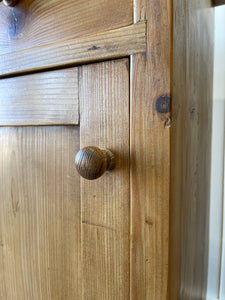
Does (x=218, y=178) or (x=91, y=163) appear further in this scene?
(x=218, y=178)

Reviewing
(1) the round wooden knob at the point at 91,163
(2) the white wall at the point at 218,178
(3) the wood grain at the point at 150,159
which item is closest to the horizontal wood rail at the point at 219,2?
(2) the white wall at the point at 218,178

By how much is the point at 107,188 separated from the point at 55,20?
22 centimetres

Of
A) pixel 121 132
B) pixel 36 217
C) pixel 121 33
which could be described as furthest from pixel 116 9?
pixel 36 217

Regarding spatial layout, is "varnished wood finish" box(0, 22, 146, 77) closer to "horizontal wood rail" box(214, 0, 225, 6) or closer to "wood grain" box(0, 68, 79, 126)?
"wood grain" box(0, 68, 79, 126)

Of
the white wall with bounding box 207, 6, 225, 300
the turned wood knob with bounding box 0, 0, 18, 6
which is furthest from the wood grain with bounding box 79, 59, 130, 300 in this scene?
the white wall with bounding box 207, 6, 225, 300

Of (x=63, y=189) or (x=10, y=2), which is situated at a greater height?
(x=10, y=2)

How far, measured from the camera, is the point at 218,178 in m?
0.62

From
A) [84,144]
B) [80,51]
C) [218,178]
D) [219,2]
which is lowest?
[218,178]

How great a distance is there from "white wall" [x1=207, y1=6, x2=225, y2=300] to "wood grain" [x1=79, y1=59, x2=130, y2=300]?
18.2 inches

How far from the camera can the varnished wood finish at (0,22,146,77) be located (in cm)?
23

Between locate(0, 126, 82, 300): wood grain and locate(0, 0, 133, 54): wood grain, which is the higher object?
locate(0, 0, 133, 54): wood grain

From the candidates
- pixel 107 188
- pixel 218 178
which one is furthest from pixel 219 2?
pixel 107 188

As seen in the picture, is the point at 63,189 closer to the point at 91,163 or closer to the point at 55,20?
the point at 91,163

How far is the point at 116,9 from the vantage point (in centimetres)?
24
